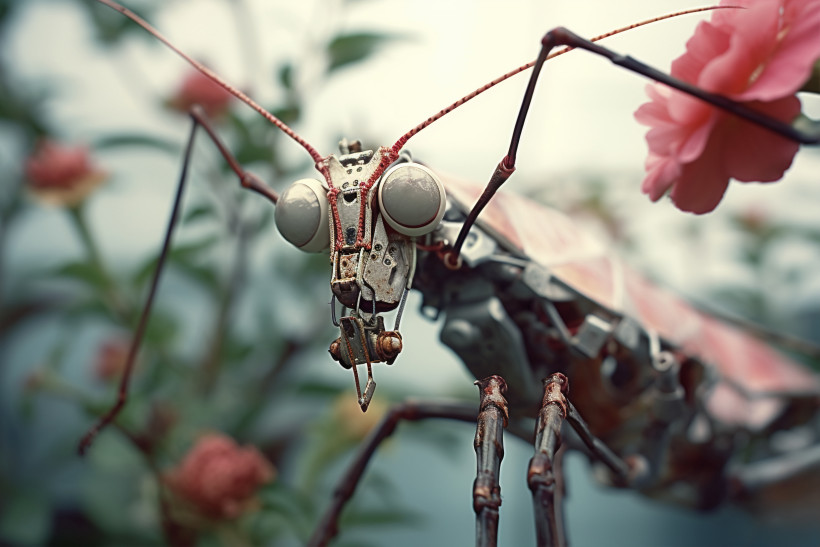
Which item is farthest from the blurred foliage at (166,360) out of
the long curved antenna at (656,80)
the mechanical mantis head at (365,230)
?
the long curved antenna at (656,80)

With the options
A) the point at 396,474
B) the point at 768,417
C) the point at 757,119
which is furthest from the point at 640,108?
the point at 396,474

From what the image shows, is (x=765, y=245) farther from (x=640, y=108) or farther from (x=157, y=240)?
(x=157, y=240)

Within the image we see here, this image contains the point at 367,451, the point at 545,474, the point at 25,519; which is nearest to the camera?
the point at 545,474

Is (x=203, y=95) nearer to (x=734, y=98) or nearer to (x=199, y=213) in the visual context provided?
(x=199, y=213)

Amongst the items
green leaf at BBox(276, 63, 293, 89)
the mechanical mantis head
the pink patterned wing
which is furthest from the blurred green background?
the mechanical mantis head

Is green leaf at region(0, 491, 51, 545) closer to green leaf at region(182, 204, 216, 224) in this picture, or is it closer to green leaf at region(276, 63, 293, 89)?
green leaf at region(182, 204, 216, 224)

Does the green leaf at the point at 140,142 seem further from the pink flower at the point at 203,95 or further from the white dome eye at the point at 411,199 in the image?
→ the white dome eye at the point at 411,199

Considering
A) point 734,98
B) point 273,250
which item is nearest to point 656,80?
point 734,98
